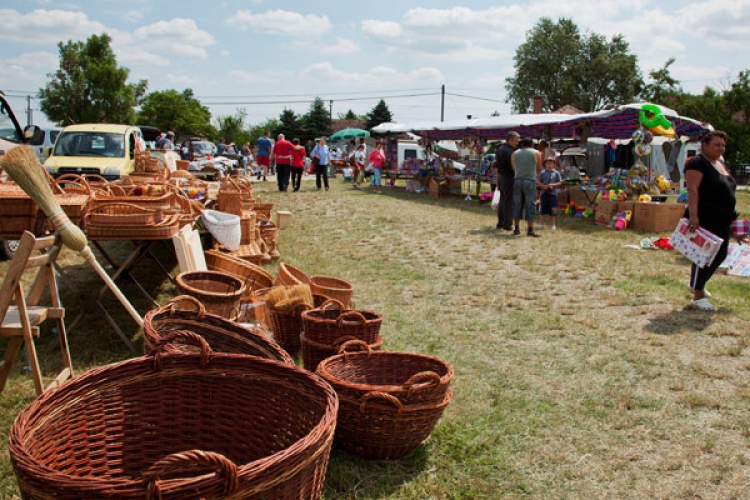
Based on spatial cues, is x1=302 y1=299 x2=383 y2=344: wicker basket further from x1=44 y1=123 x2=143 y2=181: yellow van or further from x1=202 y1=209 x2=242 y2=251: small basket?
x1=44 y1=123 x2=143 y2=181: yellow van

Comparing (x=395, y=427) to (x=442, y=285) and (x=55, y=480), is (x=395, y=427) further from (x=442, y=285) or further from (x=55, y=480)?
Result: (x=442, y=285)

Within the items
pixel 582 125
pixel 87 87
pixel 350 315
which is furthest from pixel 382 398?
pixel 87 87

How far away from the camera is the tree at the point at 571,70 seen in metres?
54.6

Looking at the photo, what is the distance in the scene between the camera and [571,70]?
55.3 meters

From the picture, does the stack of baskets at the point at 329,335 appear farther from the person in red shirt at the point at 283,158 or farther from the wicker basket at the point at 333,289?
the person in red shirt at the point at 283,158

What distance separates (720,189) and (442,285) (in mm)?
2963

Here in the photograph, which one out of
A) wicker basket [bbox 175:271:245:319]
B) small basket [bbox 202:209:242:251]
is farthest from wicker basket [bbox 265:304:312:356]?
small basket [bbox 202:209:242:251]

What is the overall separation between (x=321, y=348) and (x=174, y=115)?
6943cm

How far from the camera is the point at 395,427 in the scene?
10.1 feet

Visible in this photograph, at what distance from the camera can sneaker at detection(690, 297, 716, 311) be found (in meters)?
6.17

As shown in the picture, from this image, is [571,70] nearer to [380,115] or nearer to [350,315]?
[380,115]

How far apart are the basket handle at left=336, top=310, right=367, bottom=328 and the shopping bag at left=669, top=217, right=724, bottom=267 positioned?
11.6ft

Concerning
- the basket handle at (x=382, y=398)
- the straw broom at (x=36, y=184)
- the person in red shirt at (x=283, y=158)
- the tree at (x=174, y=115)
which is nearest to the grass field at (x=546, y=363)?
the basket handle at (x=382, y=398)

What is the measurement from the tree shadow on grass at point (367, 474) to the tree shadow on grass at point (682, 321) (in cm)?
323
